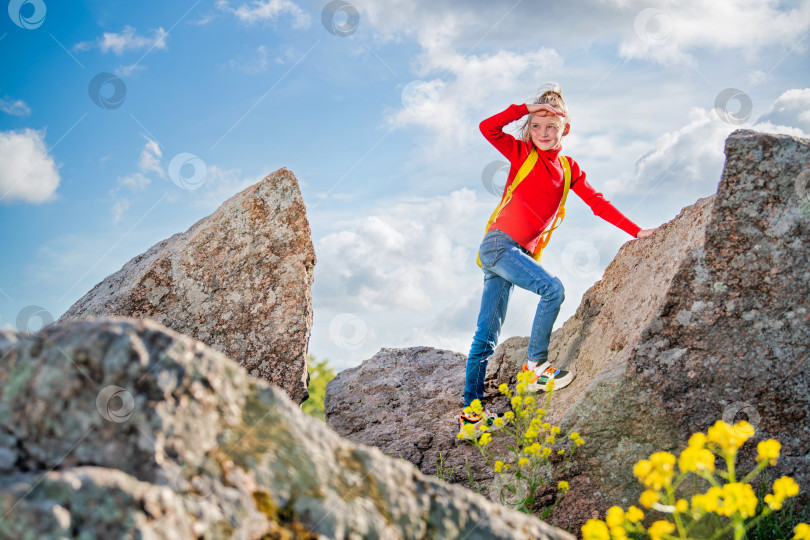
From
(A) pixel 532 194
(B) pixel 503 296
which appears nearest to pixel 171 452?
(B) pixel 503 296

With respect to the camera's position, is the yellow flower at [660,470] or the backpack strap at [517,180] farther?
the backpack strap at [517,180]

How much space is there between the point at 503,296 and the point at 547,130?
65.8 inches

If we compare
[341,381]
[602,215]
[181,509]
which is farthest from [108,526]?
[341,381]

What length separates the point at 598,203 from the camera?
19.8ft

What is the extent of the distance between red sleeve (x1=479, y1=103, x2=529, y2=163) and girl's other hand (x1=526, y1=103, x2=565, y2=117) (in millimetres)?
66

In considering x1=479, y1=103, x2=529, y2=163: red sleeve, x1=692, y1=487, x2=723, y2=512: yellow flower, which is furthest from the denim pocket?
x1=692, y1=487, x2=723, y2=512: yellow flower

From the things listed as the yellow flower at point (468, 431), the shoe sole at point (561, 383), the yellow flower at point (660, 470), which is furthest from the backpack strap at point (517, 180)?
the yellow flower at point (660, 470)

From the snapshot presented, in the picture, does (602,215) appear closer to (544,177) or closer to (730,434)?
(544,177)

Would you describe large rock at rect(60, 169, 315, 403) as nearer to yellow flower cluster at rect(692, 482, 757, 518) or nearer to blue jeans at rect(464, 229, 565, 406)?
blue jeans at rect(464, 229, 565, 406)

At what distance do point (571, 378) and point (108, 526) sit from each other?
445 centimetres

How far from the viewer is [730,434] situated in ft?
7.98

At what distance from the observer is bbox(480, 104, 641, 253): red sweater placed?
586 cm

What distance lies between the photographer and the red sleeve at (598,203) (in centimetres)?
586

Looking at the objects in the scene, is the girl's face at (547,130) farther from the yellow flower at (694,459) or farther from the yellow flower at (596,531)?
the yellow flower at (596,531)
